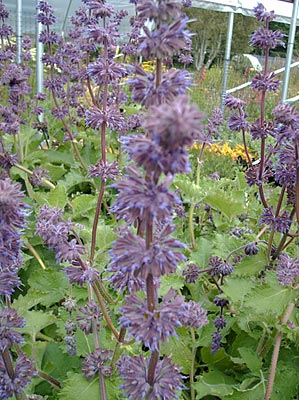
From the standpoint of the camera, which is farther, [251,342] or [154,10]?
[251,342]

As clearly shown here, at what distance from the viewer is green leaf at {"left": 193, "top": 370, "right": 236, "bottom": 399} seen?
68.1 inches

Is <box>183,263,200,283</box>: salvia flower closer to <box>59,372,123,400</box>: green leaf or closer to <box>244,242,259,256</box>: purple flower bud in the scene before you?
<box>244,242,259,256</box>: purple flower bud

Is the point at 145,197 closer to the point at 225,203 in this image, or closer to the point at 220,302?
the point at 220,302

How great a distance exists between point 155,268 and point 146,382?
33cm

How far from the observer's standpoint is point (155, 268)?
0.99 meters

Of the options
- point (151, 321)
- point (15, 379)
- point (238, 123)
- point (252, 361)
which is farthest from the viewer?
point (238, 123)

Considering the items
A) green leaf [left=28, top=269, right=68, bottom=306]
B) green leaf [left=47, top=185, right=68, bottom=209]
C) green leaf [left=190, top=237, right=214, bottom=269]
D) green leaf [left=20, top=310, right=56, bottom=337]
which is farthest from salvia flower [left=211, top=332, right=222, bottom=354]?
green leaf [left=47, top=185, right=68, bottom=209]

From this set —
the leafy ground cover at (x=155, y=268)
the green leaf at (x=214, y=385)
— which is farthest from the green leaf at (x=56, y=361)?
the green leaf at (x=214, y=385)

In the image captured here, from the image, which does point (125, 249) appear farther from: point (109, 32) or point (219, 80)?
point (219, 80)

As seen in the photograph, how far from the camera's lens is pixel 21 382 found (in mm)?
1398

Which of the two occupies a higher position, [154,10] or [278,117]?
[154,10]

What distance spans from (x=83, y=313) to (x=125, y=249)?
71 cm

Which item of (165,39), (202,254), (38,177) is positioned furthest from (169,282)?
(38,177)

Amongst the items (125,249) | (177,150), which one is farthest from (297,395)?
(177,150)
